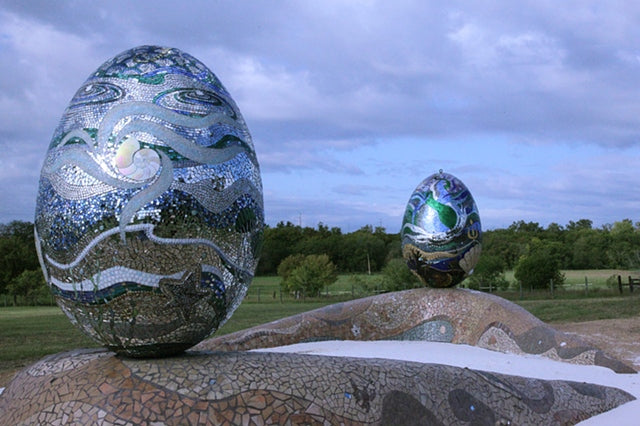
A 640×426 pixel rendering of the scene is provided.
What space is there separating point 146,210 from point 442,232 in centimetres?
759

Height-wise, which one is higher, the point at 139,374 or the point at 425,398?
the point at 139,374

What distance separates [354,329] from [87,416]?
7.21m

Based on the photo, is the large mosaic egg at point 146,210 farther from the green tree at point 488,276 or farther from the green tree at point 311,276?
the green tree at point 488,276

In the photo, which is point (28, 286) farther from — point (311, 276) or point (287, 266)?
point (311, 276)

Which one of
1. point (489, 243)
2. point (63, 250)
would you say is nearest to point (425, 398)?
point (63, 250)

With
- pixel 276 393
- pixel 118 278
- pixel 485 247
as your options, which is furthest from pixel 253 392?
pixel 485 247

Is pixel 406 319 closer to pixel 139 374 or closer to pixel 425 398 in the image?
pixel 425 398

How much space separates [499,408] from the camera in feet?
19.0

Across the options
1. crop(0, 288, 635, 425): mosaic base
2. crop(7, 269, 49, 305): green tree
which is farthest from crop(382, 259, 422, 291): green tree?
crop(0, 288, 635, 425): mosaic base

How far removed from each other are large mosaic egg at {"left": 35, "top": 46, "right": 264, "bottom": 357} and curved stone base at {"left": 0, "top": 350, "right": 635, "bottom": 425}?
0.33m

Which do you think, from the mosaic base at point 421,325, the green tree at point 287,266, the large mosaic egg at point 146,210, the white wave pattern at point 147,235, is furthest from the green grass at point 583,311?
the green tree at point 287,266

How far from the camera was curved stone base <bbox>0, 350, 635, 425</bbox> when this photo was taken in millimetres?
4457

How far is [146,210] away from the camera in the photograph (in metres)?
4.57

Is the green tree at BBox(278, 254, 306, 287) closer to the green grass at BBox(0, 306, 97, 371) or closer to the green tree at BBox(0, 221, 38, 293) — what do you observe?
the green tree at BBox(0, 221, 38, 293)
